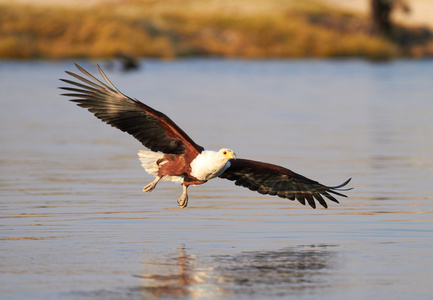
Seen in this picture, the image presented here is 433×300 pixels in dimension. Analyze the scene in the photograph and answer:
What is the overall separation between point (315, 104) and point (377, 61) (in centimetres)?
3361

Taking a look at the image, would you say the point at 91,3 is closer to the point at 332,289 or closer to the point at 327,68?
the point at 327,68

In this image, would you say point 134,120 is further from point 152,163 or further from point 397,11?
point 397,11

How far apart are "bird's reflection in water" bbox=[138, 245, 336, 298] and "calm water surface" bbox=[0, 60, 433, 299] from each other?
0.02 meters

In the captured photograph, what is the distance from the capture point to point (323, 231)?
1212cm

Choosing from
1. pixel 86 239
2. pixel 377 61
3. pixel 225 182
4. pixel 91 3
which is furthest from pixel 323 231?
pixel 91 3

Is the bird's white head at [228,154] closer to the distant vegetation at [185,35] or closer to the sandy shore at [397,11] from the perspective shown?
the distant vegetation at [185,35]

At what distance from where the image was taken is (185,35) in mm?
75875

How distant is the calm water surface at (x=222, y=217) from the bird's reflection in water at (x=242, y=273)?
0.05 feet

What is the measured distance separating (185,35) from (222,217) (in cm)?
6354

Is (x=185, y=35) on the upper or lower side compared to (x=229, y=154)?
upper

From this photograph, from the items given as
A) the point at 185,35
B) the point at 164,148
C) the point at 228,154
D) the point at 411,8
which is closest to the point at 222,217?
the point at 164,148

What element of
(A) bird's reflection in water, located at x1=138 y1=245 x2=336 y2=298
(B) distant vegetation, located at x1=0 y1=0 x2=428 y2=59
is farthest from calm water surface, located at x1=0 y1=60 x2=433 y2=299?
(B) distant vegetation, located at x1=0 y1=0 x2=428 y2=59

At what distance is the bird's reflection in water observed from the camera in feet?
30.1

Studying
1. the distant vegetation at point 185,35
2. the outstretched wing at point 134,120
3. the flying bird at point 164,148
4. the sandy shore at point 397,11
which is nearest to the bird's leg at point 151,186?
the flying bird at point 164,148
